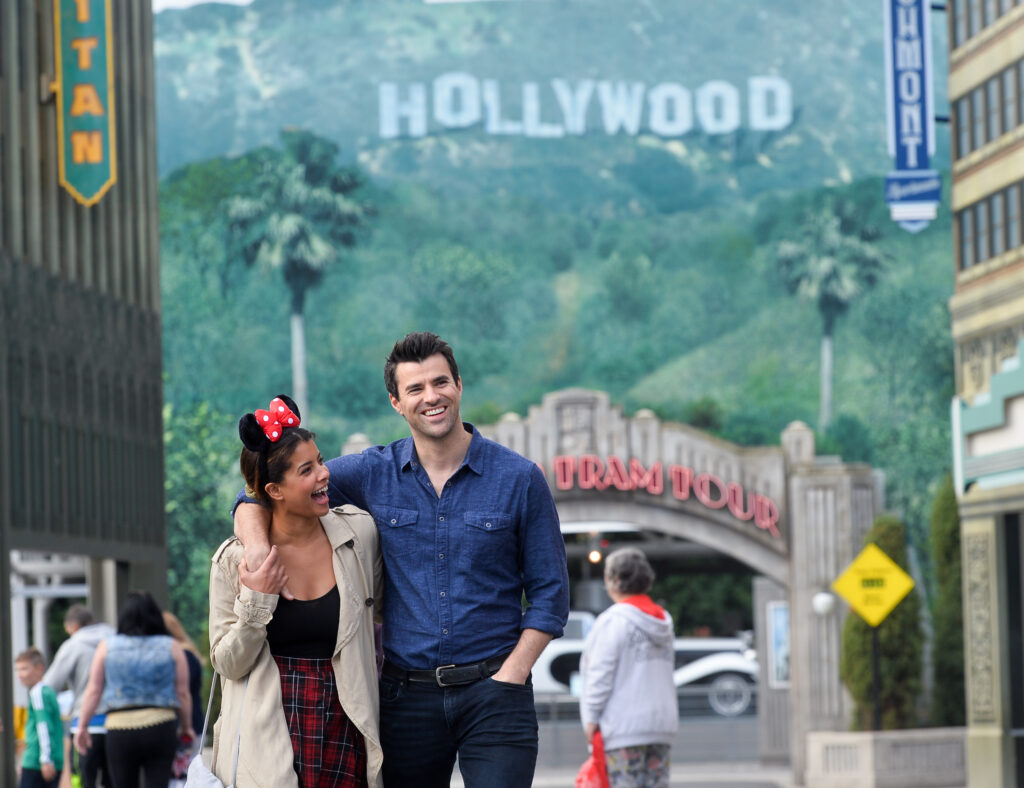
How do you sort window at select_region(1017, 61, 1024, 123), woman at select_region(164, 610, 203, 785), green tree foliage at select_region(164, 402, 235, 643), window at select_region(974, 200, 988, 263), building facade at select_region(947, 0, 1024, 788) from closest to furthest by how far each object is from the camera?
woman at select_region(164, 610, 203, 785) < building facade at select_region(947, 0, 1024, 788) < window at select_region(1017, 61, 1024, 123) < window at select_region(974, 200, 988, 263) < green tree foliage at select_region(164, 402, 235, 643)

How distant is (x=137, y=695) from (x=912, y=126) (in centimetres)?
1772

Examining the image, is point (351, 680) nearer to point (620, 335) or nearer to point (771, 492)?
point (771, 492)

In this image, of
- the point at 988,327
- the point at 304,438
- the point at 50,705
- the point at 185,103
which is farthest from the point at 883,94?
the point at 304,438

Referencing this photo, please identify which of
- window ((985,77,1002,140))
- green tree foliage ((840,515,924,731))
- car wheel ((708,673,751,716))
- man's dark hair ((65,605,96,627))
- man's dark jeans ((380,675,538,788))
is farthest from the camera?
car wheel ((708,673,751,716))

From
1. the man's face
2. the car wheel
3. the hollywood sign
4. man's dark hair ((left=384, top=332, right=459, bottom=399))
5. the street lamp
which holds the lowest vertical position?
the car wheel

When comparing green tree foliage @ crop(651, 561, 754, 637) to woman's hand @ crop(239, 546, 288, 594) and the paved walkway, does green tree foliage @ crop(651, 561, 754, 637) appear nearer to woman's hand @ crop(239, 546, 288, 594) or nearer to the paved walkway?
the paved walkway

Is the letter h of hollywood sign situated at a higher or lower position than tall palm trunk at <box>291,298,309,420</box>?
lower

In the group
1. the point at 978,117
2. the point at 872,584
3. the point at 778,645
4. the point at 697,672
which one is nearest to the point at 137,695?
the point at 872,584

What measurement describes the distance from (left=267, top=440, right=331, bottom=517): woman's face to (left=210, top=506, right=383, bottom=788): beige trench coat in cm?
9

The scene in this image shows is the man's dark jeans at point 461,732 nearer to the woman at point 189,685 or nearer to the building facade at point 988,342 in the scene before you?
the woman at point 189,685

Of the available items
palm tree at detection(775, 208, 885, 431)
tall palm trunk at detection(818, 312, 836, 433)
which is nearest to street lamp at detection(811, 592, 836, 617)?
tall palm trunk at detection(818, 312, 836, 433)

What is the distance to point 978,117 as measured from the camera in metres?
21.4

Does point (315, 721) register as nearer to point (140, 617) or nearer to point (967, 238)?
point (140, 617)

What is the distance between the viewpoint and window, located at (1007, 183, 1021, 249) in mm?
19891
